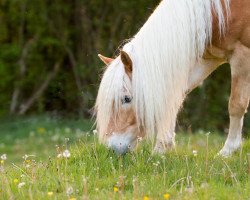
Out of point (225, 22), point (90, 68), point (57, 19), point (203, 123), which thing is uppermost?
point (225, 22)

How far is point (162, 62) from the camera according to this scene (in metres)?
5.70

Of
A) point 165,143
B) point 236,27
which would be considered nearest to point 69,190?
point 165,143

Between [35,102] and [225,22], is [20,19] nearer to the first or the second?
[35,102]

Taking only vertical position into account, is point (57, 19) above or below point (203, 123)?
above

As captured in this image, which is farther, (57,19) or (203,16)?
(57,19)

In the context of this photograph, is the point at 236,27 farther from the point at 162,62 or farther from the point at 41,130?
the point at 41,130

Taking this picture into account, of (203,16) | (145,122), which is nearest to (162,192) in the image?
(145,122)

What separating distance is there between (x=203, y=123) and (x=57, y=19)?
360cm

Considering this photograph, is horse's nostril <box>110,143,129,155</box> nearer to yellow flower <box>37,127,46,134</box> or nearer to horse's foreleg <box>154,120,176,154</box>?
horse's foreleg <box>154,120,176,154</box>

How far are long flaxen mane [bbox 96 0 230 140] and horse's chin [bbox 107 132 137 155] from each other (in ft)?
0.37

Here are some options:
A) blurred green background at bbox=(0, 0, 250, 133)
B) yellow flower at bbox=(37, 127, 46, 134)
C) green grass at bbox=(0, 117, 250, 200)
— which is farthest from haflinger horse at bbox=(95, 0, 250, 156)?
blurred green background at bbox=(0, 0, 250, 133)

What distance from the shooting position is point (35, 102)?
1405 cm

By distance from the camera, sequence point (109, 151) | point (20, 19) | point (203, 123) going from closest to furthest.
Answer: point (109, 151) → point (203, 123) → point (20, 19)

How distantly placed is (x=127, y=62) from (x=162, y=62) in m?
0.30
